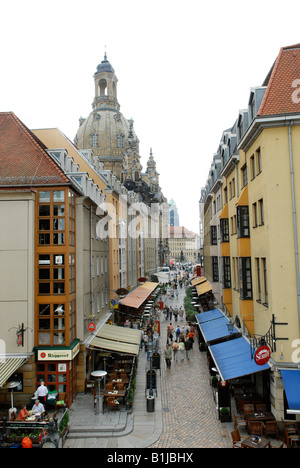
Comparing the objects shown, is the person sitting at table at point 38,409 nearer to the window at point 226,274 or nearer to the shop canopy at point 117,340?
the shop canopy at point 117,340

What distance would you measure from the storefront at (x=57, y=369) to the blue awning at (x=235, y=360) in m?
7.12

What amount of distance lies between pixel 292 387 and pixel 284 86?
11.7 m

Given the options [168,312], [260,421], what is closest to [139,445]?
[260,421]

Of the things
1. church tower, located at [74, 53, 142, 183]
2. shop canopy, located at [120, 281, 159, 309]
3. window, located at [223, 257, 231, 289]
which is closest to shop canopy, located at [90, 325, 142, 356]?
shop canopy, located at [120, 281, 159, 309]

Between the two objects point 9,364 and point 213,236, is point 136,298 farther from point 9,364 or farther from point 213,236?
point 9,364

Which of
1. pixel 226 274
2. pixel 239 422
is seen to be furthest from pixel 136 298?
pixel 239 422

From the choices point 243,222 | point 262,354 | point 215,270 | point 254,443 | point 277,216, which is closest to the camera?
point 254,443

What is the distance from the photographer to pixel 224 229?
25.2 meters

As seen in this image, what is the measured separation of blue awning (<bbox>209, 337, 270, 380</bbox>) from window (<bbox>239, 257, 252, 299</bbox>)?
2651 mm

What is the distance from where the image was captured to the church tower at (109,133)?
8525 cm

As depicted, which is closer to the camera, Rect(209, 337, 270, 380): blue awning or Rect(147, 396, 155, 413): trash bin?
Rect(209, 337, 270, 380): blue awning

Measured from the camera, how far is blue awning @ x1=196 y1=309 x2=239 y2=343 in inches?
929

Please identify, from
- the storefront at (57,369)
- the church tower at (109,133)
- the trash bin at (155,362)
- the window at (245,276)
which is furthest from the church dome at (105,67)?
the storefront at (57,369)

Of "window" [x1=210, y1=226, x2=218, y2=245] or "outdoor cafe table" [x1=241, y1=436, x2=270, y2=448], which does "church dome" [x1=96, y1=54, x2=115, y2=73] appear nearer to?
"window" [x1=210, y1=226, x2=218, y2=245]
